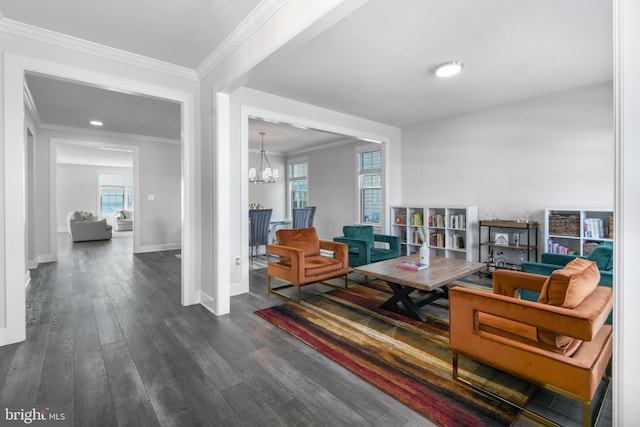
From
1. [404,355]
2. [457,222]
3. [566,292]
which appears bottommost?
[404,355]

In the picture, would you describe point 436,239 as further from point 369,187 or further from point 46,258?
point 46,258

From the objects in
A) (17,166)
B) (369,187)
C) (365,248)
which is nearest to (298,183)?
(369,187)

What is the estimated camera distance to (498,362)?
183 centimetres

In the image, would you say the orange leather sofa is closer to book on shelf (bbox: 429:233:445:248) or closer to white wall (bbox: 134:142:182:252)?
book on shelf (bbox: 429:233:445:248)

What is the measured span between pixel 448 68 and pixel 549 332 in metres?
2.68

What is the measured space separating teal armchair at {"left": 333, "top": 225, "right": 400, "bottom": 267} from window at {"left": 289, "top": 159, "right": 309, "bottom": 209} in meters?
3.68

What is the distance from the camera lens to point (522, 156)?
4.51 metres

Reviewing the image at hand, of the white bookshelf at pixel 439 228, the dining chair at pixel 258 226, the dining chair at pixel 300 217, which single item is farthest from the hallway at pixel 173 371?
the white bookshelf at pixel 439 228

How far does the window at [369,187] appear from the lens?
674 cm

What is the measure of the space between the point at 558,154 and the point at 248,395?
187 inches

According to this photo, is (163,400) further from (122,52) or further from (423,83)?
(423,83)

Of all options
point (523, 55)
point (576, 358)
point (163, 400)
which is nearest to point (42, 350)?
point (163, 400)

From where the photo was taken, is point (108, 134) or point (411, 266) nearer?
point (411, 266)

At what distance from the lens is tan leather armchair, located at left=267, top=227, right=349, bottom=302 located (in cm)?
363
